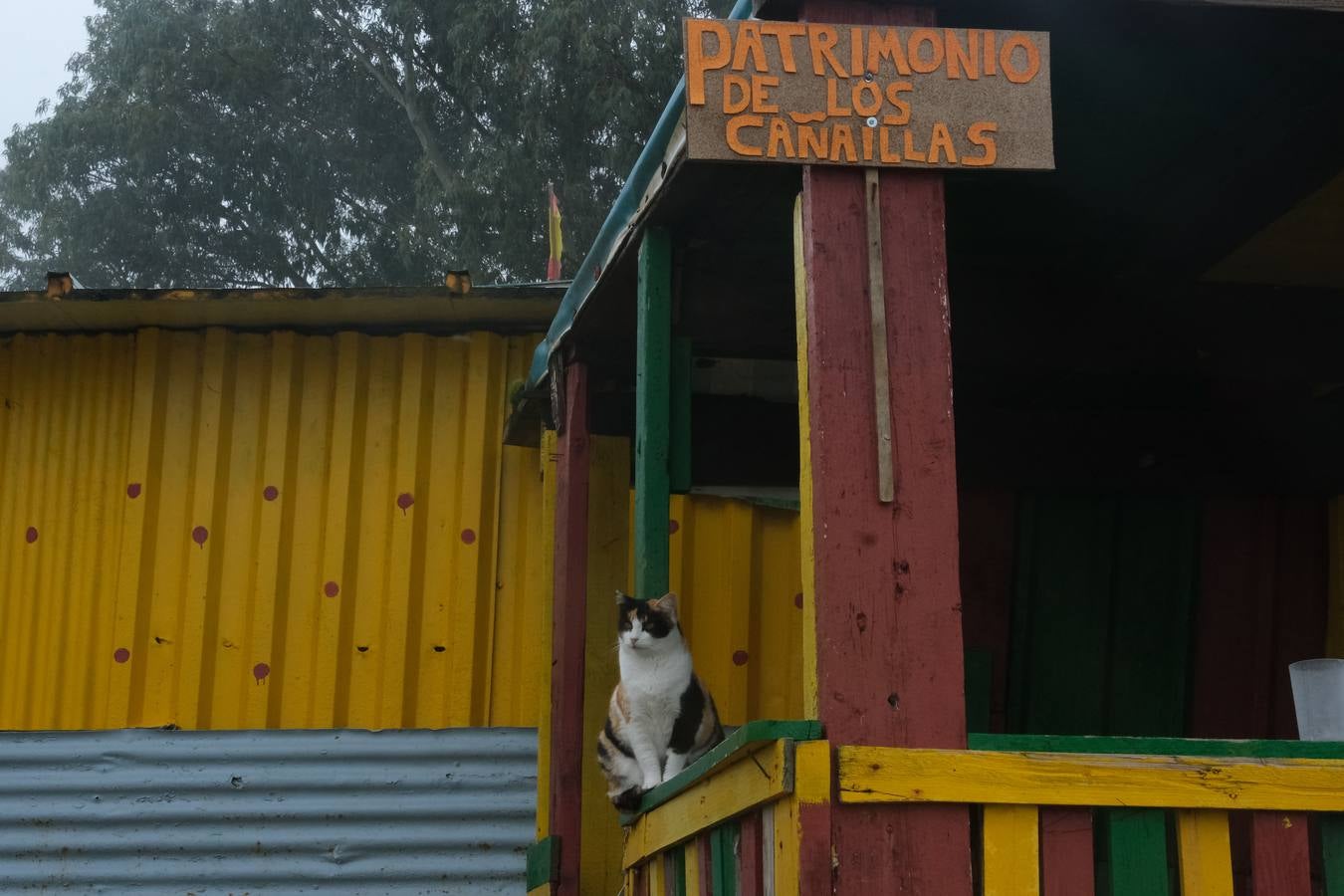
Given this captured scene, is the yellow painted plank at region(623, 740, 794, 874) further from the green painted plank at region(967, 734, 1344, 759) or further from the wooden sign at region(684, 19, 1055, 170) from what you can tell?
the wooden sign at region(684, 19, 1055, 170)

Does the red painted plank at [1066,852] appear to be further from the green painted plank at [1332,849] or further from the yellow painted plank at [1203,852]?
A: the green painted plank at [1332,849]

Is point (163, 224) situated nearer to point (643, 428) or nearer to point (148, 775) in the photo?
point (148, 775)

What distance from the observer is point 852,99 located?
362cm

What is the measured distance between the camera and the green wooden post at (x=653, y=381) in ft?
14.8

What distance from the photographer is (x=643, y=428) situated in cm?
454

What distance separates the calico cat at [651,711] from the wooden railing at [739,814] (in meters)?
0.33

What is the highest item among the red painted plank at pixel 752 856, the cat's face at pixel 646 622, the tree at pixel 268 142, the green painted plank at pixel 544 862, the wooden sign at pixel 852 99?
the tree at pixel 268 142

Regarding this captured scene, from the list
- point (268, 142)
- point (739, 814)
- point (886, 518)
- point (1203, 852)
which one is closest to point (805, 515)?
point (886, 518)

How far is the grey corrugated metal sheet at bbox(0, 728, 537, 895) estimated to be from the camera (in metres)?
6.78

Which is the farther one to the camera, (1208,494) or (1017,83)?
(1208,494)

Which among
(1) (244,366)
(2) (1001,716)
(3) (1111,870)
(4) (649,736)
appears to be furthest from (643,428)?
(1) (244,366)

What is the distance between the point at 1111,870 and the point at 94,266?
79.2ft

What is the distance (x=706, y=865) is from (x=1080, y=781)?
3.38ft

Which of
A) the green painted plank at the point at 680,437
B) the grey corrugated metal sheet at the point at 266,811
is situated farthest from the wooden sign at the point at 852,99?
the grey corrugated metal sheet at the point at 266,811
